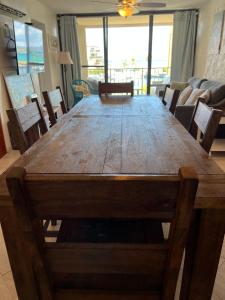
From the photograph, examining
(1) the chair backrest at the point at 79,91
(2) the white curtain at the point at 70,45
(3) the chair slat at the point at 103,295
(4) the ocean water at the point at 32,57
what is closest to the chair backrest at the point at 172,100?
(3) the chair slat at the point at 103,295

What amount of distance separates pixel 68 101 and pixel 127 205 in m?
5.82

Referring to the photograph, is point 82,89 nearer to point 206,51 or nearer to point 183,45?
point 183,45

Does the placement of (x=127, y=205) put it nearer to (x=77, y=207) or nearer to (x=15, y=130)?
(x=77, y=207)

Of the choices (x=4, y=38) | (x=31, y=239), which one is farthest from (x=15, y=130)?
(x=4, y=38)

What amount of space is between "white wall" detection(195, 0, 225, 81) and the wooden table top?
9.24 feet

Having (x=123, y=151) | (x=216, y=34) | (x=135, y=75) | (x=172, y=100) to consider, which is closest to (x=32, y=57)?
(x=172, y=100)

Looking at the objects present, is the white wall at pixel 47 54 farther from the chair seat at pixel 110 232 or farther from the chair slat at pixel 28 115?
the chair seat at pixel 110 232

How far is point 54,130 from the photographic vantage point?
1.45 meters

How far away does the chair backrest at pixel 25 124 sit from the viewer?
4.10 feet

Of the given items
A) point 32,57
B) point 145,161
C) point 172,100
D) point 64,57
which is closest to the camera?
point 145,161

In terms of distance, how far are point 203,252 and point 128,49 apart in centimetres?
655

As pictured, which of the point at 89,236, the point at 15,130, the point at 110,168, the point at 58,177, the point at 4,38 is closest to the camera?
the point at 58,177

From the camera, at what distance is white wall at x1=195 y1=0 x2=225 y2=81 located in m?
3.93

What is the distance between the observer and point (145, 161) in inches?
37.4
